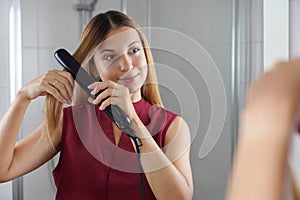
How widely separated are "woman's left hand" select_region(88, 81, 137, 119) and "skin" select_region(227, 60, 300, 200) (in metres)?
0.58

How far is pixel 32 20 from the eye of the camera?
40.6 inches

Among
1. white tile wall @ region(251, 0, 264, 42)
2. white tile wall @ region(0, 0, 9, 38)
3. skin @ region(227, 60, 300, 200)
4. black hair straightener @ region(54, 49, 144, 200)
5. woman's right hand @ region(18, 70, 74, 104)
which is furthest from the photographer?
white tile wall @ region(251, 0, 264, 42)

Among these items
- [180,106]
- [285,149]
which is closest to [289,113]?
[285,149]

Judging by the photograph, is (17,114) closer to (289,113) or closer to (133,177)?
(133,177)

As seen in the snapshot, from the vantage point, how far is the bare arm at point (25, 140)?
86cm

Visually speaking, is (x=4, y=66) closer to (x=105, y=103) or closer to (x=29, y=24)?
(x=29, y=24)

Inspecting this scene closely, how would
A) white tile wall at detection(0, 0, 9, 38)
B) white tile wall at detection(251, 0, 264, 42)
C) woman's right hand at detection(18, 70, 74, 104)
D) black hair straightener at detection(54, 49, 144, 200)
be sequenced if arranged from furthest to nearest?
white tile wall at detection(251, 0, 264, 42)
white tile wall at detection(0, 0, 9, 38)
woman's right hand at detection(18, 70, 74, 104)
black hair straightener at detection(54, 49, 144, 200)

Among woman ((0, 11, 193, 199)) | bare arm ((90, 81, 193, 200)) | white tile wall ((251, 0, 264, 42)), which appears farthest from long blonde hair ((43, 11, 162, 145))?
white tile wall ((251, 0, 264, 42))

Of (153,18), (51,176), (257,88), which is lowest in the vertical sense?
(51,176)

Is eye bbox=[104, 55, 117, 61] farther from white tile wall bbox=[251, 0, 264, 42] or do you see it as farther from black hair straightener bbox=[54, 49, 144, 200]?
white tile wall bbox=[251, 0, 264, 42]

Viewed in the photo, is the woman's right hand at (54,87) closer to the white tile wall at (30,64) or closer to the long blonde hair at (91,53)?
the long blonde hair at (91,53)

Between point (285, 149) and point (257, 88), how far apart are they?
0.03 m

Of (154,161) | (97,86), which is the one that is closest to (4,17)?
(97,86)

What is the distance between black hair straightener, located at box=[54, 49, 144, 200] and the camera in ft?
2.47
